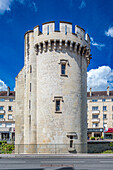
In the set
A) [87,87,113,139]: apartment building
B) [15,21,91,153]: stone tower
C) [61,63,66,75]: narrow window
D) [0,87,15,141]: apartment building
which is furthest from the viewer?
[87,87,113,139]: apartment building

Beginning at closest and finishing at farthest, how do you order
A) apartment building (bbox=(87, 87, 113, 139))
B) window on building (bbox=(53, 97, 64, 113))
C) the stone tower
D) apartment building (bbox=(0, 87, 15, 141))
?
the stone tower < window on building (bbox=(53, 97, 64, 113)) < apartment building (bbox=(0, 87, 15, 141)) < apartment building (bbox=(87, 87, 113, 139))

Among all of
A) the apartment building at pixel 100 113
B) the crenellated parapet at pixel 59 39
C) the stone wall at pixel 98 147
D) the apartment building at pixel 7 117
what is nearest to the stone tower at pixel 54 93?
the crenellated parapet at pixel 59 39

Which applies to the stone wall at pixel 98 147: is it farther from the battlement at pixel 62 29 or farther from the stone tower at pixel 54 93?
the battlement at pixel 62 29

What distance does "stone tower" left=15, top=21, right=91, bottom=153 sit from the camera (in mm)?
22484

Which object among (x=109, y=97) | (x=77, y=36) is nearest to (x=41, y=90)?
(x=77, y=36)

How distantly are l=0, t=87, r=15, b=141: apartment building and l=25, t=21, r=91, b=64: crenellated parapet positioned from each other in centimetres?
4742

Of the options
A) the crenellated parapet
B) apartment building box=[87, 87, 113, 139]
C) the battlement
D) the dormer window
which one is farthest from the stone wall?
apartment building box=[87, 87, 113, 139]

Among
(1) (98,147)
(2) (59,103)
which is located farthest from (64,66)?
(1) (98,147)

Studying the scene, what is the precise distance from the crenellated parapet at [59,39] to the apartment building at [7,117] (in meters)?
47.4

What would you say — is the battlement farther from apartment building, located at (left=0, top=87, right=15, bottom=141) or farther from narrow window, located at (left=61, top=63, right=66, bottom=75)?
apartment building, located at (left=0, top=87, right=15, bottom=141)

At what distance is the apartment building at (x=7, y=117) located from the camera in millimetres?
67250

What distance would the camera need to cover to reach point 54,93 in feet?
75.7

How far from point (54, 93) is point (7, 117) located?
161 feet

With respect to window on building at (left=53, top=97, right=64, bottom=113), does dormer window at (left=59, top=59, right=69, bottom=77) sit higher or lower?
higher
